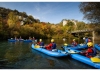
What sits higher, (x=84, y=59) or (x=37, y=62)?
(x=84, y=59)

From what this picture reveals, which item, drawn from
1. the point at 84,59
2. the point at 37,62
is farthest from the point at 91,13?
the point at 37,62

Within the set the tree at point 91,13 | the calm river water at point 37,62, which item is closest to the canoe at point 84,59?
the calm river water at point 37,62

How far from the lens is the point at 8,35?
2212 centimetres

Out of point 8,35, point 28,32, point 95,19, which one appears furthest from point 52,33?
point 95,19

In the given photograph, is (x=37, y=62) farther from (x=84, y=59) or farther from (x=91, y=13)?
(x=91, y=13)

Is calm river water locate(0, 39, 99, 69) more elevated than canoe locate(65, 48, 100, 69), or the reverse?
canoe locate(65, 48, 100, 69)

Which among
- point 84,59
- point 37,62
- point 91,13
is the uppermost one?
point 91,13

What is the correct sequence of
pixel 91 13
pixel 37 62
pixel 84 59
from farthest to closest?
pixel 91 13 < pixel 37 62 < pixel 84 59

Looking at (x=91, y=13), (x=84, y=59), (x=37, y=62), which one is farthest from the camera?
(x=91, y=13)

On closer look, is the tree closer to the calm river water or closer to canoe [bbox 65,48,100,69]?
canoe [bbox 65,48,100,69]

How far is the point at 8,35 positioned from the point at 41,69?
16.6 meters

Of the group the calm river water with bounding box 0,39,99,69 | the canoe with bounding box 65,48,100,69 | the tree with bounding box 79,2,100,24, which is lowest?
the calm river water with bounding box 0,39,99,69

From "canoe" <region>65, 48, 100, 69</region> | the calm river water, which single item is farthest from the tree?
the calm river water

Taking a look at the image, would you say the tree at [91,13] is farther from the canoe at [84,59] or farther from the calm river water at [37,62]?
the calm river water at [37,62]
